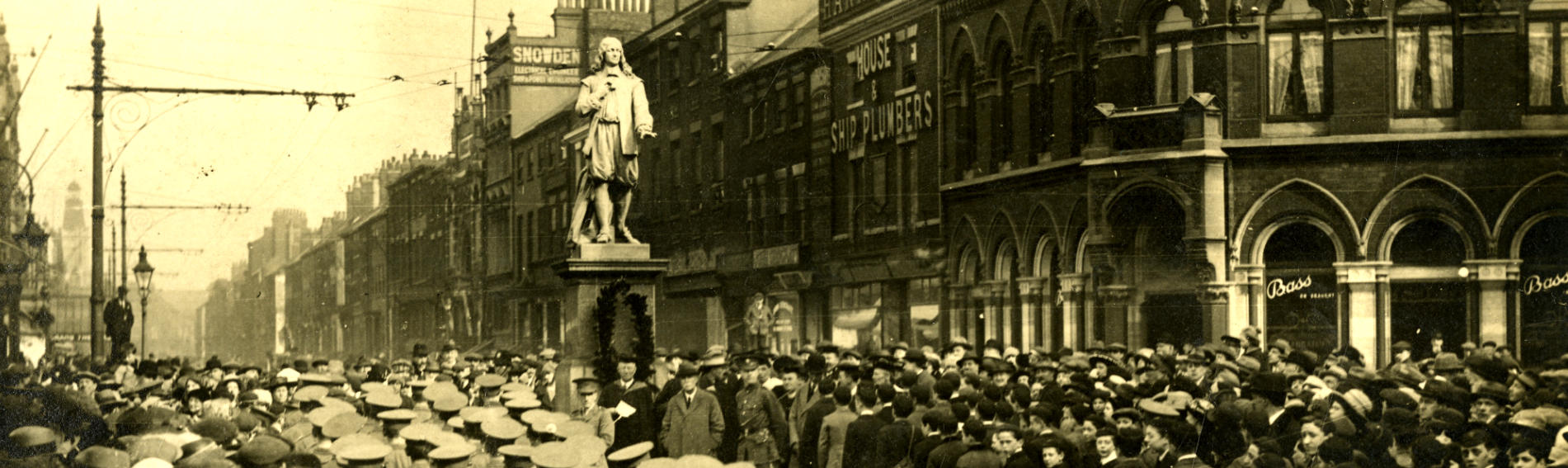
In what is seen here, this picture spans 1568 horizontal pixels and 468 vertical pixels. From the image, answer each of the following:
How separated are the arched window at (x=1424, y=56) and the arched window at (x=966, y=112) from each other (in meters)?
7.53

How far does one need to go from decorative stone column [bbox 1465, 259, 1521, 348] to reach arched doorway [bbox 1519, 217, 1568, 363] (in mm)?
114

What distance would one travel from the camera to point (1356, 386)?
12.2 meters

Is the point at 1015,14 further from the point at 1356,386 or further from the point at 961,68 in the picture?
the point at 1356,386

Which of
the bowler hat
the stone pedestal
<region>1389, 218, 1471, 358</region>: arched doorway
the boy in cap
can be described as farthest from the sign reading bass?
the bowler hat

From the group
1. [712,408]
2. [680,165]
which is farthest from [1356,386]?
[680,165]

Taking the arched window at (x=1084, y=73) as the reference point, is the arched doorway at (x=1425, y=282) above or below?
below

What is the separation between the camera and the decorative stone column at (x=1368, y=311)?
1839cm

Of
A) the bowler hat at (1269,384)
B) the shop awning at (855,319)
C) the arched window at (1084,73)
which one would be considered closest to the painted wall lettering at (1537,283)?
the arched window at (1084,73)

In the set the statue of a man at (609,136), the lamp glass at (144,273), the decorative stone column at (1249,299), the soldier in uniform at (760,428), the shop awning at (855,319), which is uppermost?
the statue of a man at (609,136)

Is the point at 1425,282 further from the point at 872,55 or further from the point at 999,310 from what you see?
the point at 872,55

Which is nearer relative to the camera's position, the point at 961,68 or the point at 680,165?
the point at 961,68

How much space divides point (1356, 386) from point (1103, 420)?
2865mm

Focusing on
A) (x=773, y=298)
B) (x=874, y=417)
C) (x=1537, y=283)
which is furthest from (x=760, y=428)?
(x=773, y=298)

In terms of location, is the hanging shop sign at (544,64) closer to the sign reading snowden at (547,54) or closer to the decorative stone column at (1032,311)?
the sign reading snowden at (547,54)
